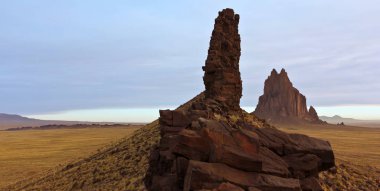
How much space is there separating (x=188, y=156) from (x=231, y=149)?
2311 mm

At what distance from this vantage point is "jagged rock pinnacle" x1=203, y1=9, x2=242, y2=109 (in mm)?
36594

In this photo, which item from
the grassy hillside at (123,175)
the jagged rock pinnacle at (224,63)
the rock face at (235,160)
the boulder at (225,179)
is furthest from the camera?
the jagged rock pinnacle at (224,63)

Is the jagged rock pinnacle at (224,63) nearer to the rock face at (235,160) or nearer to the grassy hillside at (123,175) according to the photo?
the grassy hillside at (123,175)

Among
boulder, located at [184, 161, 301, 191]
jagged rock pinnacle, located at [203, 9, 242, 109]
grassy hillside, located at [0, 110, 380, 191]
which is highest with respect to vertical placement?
jagged rock pinnacle, located at [203, 9, 242, 109]

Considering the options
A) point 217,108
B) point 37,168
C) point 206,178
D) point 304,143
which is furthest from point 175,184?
point 37,168

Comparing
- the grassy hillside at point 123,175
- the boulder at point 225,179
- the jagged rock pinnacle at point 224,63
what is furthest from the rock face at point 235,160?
the jagged rock pinnacle at point 224,63

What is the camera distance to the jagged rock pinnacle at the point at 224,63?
36594 millimetres

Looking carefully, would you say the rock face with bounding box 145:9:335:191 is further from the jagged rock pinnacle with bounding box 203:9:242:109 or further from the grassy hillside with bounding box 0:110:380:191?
the jagged rock pinnacle with bounding box 203:9:242:109

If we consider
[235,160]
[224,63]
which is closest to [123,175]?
[224,63]

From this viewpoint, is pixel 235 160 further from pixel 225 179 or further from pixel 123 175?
pixel 123 175

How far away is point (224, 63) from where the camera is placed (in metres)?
36.9

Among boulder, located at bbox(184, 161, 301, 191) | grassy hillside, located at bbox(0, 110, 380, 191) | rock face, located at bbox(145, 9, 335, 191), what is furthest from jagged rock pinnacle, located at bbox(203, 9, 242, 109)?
boulder, located at bbox(184, 161, 301, 191)

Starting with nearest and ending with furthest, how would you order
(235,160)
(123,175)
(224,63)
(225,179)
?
(225,179)
(235,160)
(224,63)
(123,175)

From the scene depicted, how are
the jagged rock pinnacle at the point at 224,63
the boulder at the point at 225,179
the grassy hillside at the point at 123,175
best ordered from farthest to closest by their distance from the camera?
the jagged rock pinnacle at the point at 224,63 < the grassy hillside at the point at 123,175 < the boulder at the point at 225,179
